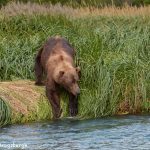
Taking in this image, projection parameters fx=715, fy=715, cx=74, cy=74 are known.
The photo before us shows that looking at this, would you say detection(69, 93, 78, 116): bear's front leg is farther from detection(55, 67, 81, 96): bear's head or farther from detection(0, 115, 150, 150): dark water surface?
detection(0, 115, 150, 150): dark water surface

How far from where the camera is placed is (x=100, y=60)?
52.2 feet

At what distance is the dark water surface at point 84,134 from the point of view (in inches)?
487

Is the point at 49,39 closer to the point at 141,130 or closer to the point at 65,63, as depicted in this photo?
the point at 65,63

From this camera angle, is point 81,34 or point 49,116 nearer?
point 49,116

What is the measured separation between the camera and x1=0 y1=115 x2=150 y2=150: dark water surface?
40.6ft

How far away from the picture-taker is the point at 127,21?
21391 mm

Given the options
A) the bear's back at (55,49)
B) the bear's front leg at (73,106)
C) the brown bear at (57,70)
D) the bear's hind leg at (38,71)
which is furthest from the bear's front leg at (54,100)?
the bear's back at (55,49)

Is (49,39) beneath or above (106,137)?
above

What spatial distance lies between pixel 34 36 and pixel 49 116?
132 inches

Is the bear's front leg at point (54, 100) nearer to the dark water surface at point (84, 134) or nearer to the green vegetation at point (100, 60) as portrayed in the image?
the dark water surface at point (84, 134)

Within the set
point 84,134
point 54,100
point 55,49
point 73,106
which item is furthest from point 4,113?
point 55,49

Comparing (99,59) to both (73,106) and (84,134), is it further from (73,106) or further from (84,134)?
(84,134)

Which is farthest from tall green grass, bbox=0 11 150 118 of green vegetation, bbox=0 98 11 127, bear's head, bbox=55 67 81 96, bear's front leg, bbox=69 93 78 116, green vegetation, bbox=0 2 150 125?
green vegetation, bbox=0 98 11 127

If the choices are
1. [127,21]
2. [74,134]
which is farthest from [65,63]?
[127,21]
